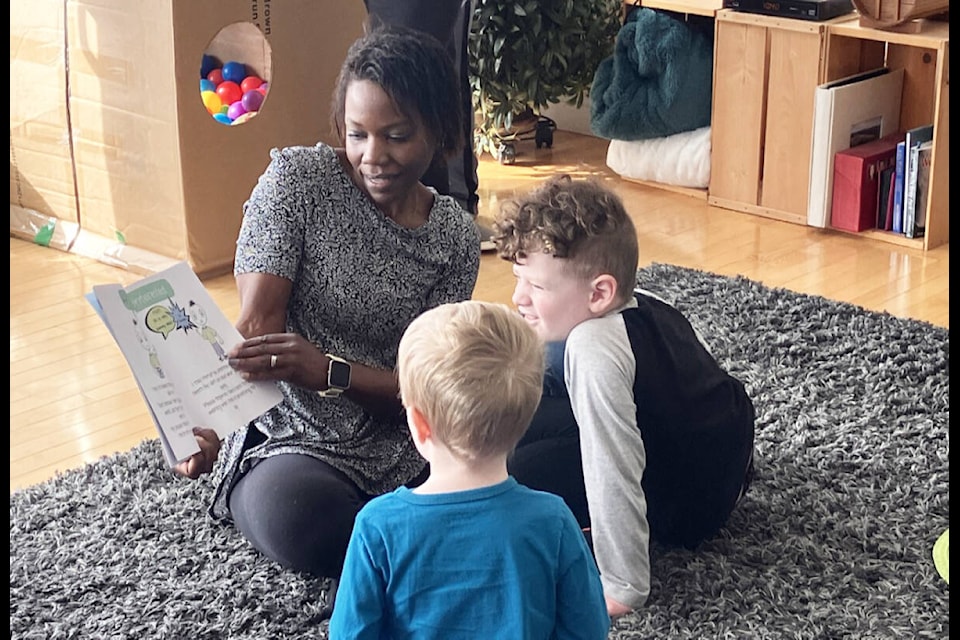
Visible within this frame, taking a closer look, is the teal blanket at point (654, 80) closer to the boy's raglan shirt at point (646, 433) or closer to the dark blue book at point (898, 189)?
the dark blue book at point (898, 189)

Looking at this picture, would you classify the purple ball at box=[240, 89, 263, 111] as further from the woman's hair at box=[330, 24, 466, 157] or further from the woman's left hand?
the woman's left hand

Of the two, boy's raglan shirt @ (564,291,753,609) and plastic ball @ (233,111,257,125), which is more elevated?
plastic ball @ (233,111,257,125)

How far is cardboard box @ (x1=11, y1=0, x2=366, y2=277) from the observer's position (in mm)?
3119


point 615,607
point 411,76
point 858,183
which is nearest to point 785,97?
point 858,183

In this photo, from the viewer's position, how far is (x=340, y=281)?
75.4 inches

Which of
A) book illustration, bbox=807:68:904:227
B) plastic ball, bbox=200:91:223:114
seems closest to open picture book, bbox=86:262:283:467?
plastic ball, bbox=200:91:223:114

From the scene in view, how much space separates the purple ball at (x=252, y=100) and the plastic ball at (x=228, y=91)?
17 mm

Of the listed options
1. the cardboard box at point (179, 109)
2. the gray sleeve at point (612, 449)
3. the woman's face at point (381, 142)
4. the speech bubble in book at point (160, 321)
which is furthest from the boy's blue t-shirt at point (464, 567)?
the cardboard box at point (179, 109)

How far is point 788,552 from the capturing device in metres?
2.02

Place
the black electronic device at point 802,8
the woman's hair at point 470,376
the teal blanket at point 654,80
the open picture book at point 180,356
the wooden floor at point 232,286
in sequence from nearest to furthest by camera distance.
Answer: the woman's hair at point 470,376 → the open picture book at point 180,356 → the wooden floor at point 232,286 → the black electronic device at point 802,8 → the teal blanket at point 654,80

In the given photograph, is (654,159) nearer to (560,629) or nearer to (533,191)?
(533,191)

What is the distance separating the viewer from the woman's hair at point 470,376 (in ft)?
4.17

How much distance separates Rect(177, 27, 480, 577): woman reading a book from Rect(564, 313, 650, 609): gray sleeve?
0.29 metres

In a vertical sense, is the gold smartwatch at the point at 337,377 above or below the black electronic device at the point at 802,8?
below
